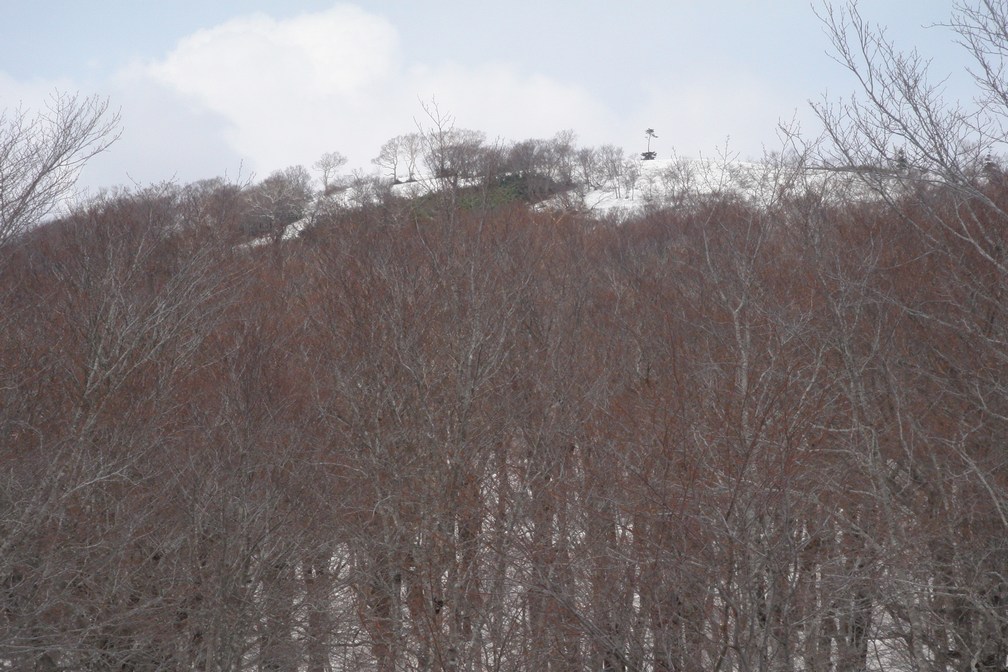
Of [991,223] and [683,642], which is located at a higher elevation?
[991,223]

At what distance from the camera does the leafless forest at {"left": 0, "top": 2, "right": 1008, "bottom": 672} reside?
8.62m

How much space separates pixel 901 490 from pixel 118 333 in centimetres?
1090

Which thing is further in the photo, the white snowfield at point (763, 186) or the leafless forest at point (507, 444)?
the white snowfield at point (763, 186)

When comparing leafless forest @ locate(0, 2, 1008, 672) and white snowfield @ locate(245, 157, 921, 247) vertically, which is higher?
white snowfield @ locate(245, 157, 921, 247)

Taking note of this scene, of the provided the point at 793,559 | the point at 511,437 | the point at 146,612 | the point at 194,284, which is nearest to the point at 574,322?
the point at 511,437

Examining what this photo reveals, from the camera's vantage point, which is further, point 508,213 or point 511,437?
point 508,213

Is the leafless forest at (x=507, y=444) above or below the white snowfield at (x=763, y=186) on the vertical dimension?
below

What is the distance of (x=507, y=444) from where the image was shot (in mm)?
13477

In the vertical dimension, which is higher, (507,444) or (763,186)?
(763,186)

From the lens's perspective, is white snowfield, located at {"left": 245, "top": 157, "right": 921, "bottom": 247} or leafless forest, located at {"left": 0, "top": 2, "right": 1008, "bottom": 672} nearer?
leafless forest, located at {"left": 0, "top": 2, "right": 1008, "bottom": 672}

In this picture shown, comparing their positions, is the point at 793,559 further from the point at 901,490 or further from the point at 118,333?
the point at 118,333

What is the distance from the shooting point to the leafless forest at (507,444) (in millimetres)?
8617

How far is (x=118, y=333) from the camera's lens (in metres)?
13.6

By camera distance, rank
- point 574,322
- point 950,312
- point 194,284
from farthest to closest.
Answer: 1. point 574,322
2. point 194,284
3. point 950,312
